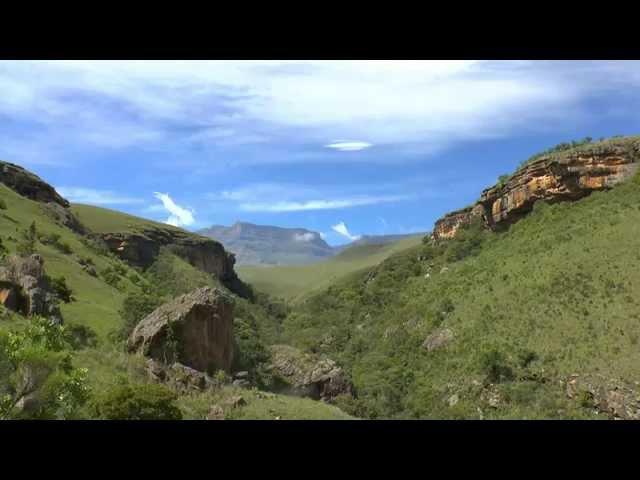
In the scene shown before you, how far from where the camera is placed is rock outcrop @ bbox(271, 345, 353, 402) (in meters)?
32.9

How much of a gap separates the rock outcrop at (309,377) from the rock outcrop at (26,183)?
5535cm

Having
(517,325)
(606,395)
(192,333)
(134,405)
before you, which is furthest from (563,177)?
(134,405)

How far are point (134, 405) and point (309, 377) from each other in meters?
18.8

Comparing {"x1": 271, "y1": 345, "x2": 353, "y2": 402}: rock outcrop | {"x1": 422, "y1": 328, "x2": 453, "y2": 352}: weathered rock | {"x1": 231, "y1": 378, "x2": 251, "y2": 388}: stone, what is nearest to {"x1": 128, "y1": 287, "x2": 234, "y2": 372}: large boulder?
{"x1": 231, "y1": 378, "x2": 251, "y2": 388}: stone

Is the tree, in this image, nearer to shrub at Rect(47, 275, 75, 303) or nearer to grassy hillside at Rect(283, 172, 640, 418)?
grassy hillside at Rect(283, 172, 640, 418)

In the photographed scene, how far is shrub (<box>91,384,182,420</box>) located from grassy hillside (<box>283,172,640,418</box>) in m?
17.4

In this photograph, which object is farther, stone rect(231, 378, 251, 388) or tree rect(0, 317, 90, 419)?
stone rect(231, 378, 251, 388)

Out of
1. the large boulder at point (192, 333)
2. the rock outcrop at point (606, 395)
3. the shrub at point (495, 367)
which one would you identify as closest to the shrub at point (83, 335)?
the large boulder at point (192, 333)

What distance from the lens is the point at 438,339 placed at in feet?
169

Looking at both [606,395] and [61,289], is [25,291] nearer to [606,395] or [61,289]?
[61,289]

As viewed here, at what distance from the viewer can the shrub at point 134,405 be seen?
15.7 m
